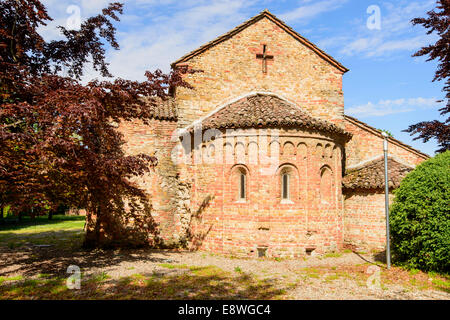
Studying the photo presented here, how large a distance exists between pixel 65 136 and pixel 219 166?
5909mm

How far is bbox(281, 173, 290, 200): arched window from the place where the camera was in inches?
452

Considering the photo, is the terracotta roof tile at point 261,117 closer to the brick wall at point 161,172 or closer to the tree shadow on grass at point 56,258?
the brick wall at point 161,172

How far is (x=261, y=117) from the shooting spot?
36.8ft

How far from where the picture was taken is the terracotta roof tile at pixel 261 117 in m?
11.1

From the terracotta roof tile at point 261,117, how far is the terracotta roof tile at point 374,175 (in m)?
2.15

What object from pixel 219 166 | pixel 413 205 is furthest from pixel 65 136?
pixel 413 205

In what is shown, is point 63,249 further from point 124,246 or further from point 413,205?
point 413,205

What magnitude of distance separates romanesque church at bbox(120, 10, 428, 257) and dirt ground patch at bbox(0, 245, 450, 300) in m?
1.21

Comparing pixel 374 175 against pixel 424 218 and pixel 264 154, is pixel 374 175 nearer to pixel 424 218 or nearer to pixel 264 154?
pixel 424 218

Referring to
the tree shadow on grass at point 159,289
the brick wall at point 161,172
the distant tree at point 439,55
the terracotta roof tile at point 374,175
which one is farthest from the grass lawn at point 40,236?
the distant tree at point 439,55

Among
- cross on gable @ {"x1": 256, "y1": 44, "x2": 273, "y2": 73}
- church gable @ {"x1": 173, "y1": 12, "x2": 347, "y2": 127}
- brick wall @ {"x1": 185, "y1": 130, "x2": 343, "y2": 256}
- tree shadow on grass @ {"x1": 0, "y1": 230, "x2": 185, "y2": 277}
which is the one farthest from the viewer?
cross on gable @ {"x1": 256, "y1": 44, "x2": 273, "y2": 73}

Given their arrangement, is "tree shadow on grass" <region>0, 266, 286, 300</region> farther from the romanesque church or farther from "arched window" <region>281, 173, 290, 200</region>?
"arched window" <region>281, 173, 290, 200</region>

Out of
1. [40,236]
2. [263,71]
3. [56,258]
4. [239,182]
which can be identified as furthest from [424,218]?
[40,236]

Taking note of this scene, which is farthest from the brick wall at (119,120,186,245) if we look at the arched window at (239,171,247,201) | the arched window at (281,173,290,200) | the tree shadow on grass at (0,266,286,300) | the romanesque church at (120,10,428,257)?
the tree shadow on grass at (0,266,286,300)
